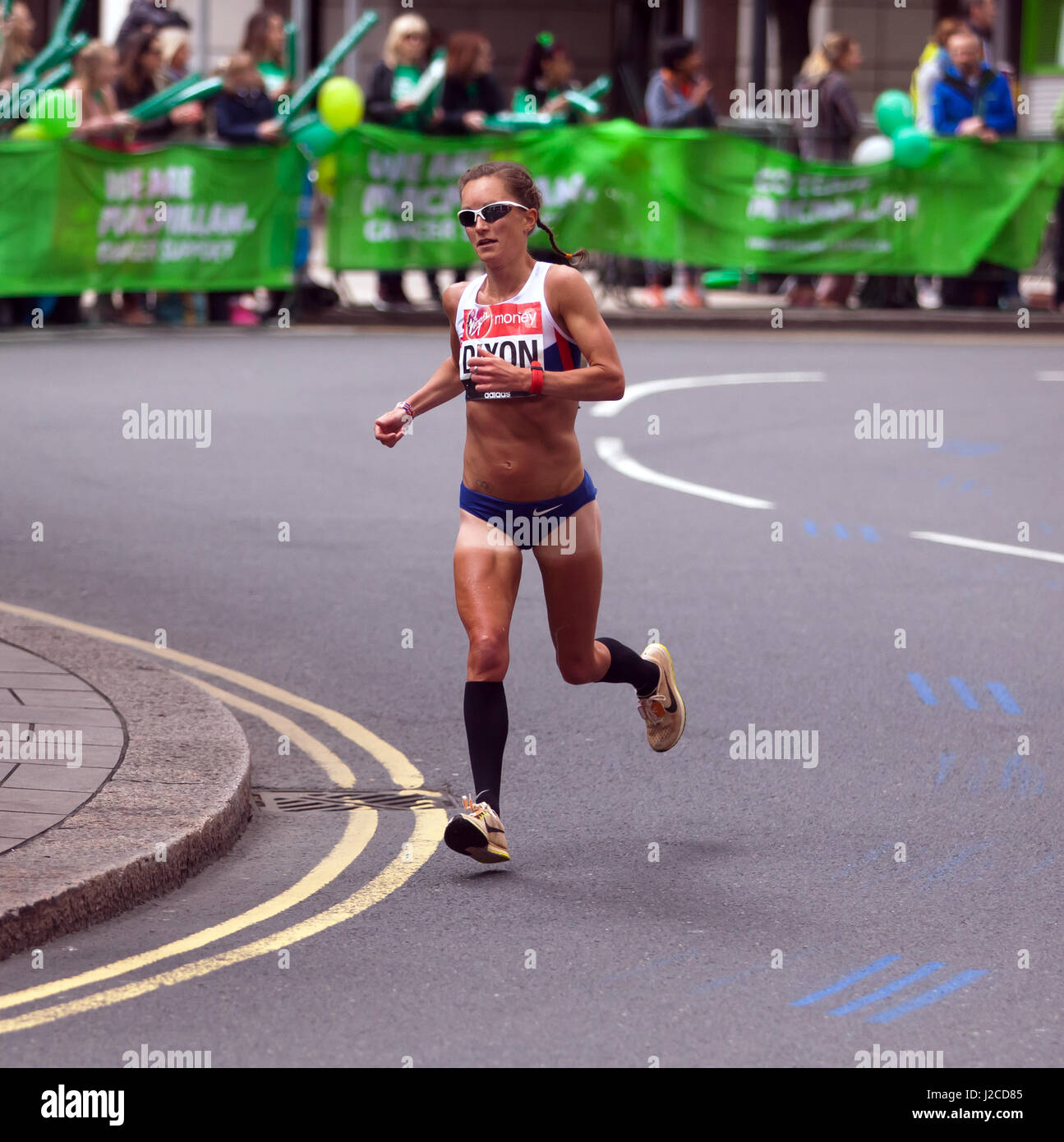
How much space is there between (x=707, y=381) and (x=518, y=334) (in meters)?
11.3

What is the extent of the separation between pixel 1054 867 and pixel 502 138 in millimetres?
16613

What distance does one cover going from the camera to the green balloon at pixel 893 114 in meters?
22.4

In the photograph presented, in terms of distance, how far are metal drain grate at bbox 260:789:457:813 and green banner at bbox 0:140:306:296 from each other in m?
12.7

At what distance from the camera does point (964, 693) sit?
313 inches

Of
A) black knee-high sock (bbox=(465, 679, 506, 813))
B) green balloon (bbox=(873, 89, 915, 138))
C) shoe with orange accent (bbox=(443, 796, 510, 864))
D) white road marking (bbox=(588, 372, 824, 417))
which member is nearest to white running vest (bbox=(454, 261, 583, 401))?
black knee-high sock (bbox=(465, 679, 506, 813))

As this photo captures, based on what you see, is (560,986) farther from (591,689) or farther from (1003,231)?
(1003,231)

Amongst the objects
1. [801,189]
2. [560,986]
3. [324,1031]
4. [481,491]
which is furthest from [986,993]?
[801,189]

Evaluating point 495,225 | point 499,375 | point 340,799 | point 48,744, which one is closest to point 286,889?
point 340,799

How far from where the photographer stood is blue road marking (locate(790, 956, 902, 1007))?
16.2 ft

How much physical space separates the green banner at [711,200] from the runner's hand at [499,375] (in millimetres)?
15543

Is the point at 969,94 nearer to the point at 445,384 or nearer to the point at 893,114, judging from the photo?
the point at 893,114

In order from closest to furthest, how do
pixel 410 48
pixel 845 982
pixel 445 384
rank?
pixel 845 982 < pixel 445 384 < pixel 410 48

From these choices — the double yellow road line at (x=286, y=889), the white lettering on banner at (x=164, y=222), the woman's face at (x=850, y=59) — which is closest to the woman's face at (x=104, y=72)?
the white lettering on banner at (x=164, y=222)

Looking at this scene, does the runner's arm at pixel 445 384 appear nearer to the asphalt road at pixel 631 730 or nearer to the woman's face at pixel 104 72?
the asphalt road at pixel 631 730
